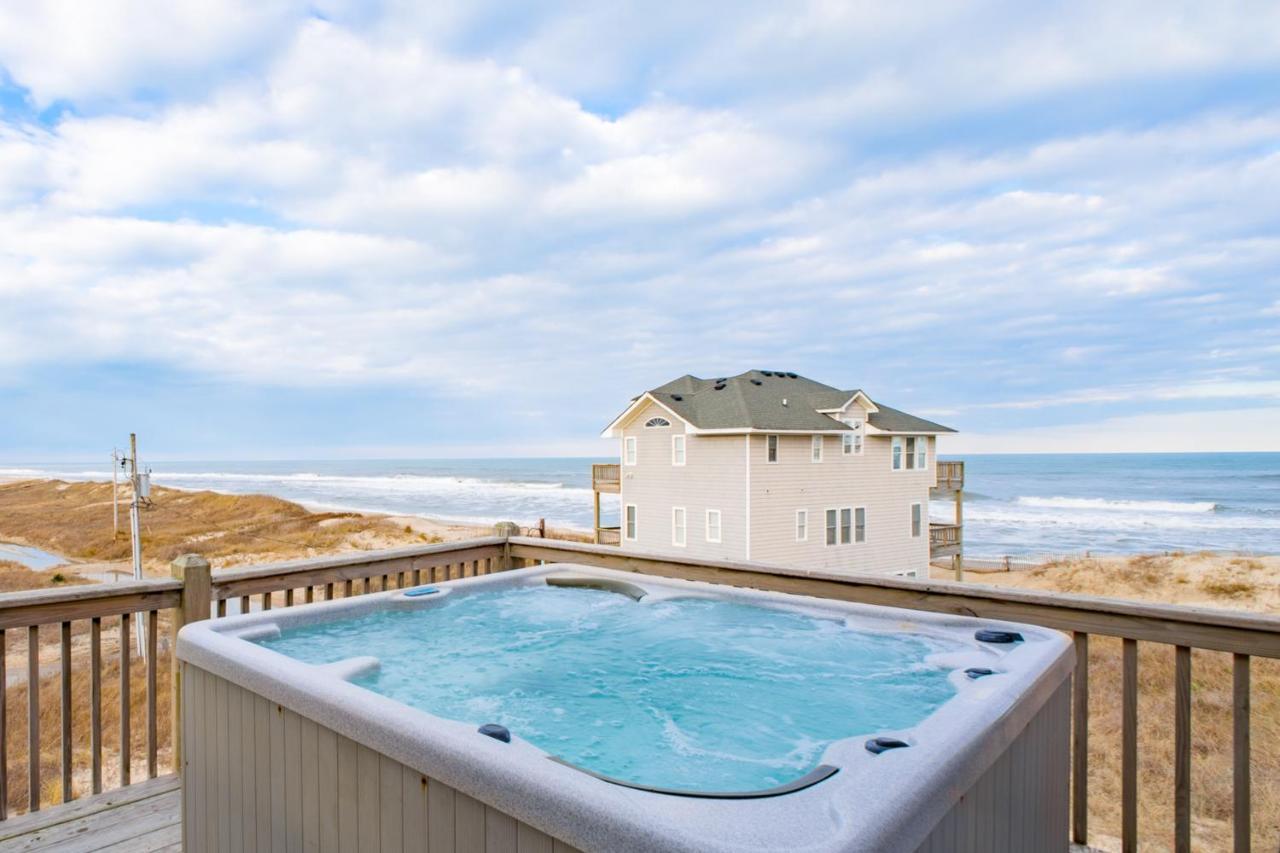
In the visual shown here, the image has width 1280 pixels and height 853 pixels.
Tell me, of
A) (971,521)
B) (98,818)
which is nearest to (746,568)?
(98,818)

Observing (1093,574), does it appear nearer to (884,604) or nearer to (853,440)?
(853,440)

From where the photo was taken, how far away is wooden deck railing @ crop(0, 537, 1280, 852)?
1.66 m

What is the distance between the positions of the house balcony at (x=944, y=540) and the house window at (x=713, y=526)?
5444mm

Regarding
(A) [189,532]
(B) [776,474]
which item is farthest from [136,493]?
(A) [189,532]

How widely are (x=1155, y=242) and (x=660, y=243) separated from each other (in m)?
10.8

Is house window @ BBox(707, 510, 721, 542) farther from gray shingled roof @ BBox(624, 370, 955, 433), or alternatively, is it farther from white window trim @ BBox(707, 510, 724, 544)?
gray shingled roof @ BBox(624, 370, 955, 433)

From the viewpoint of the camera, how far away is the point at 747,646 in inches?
92.0

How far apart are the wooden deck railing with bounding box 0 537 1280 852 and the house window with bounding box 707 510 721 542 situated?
27.9ft

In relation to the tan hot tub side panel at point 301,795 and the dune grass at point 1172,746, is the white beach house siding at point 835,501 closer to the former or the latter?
the dune grass at point 1172,746

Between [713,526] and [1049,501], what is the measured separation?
21.6 metres

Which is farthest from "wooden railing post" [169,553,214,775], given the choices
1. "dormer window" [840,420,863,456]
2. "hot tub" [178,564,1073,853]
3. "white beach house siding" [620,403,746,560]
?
"dormer window" [840,420,863,456]

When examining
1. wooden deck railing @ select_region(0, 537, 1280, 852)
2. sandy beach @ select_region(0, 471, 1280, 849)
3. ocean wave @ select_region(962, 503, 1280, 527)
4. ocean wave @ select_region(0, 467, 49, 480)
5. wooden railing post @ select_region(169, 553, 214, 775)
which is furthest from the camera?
ocean wave @ select_region(0, 467, 49, 480)

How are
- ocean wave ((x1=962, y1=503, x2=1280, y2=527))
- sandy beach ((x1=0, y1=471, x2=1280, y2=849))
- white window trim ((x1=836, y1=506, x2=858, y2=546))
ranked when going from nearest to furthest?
1. sandy beach ((x1=0, y1=471, x2=1280, y2=849))
2. white window trim ((x1=836, y1=506, x2=858, y2=546))
3. ocean wave ((x1=962, y1=503, x2=1280, y2=527))

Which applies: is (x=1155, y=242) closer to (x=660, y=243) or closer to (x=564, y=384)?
(x=660, y=243)
